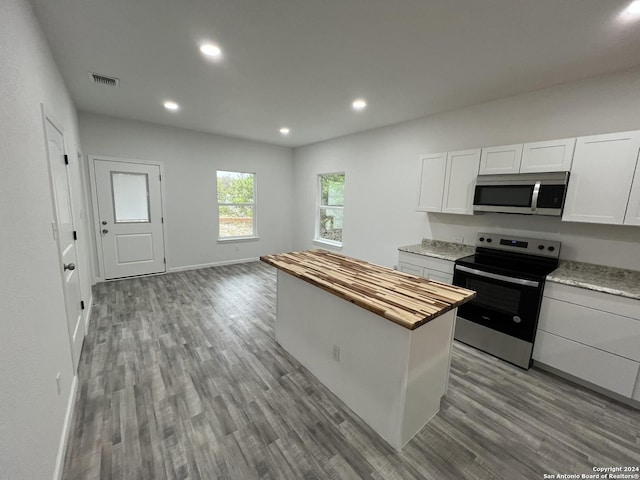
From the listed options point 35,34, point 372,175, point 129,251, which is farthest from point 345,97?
point 129,251

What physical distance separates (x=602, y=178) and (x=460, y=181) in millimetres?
1180

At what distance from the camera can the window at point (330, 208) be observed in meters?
5.47

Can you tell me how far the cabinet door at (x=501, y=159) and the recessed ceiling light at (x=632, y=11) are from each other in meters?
1.10

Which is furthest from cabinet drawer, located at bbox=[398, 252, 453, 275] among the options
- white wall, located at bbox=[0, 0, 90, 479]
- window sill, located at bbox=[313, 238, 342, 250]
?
white wall, located at bbox=[0, 0, 90, 479]

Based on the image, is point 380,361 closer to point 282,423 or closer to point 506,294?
point 282,423

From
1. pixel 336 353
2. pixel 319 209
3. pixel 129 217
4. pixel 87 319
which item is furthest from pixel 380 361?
pixel 129 217

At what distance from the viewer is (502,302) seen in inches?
102

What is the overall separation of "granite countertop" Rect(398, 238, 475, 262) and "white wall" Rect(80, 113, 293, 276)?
367 centimetres

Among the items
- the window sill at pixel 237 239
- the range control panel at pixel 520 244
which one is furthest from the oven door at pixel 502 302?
the window sill at pixel 237 239

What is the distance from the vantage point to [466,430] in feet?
5.98

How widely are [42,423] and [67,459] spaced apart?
0.46 metres

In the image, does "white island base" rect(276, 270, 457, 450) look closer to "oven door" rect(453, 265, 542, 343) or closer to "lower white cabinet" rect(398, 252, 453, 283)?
"oven door" rect(453, 265, 542, 343)

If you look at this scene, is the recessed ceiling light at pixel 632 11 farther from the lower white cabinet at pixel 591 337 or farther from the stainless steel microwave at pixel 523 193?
the lower white cabinet at pixel 591 337

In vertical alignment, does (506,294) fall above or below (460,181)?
below
